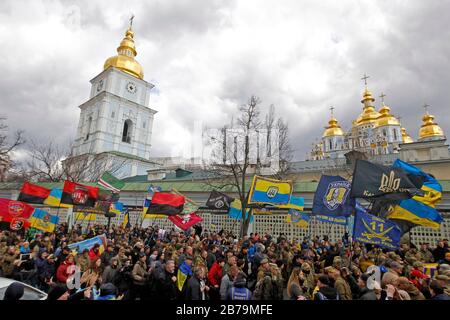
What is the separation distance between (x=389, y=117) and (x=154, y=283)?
72.0 metres

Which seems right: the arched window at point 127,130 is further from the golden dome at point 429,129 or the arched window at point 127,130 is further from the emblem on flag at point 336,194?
the golden dome at point 429,129

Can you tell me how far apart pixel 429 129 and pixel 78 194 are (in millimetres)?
59769

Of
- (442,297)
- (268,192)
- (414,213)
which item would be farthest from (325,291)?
(268,192)

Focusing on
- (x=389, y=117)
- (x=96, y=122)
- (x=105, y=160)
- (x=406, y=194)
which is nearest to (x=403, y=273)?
(x=406, y=194)

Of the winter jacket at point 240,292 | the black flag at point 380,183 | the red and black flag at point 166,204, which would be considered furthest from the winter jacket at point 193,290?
the red and black flag at point 166,204

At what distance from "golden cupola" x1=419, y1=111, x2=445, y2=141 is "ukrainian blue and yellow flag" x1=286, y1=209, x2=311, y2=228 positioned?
48.3 metres

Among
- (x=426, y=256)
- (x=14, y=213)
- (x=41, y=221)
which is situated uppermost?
(x=14, y=213)

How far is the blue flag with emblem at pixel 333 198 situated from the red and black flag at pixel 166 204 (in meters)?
5.78

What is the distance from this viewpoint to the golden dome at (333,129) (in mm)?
74312

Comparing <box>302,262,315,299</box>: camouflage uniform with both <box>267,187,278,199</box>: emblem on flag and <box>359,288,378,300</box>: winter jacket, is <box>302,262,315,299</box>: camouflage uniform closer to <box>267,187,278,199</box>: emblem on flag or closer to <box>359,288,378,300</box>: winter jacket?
<box>359,288,378,300</box>: winter jacket

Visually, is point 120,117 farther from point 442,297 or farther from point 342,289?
point 442,297

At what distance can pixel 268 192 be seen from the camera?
11.6 meters
